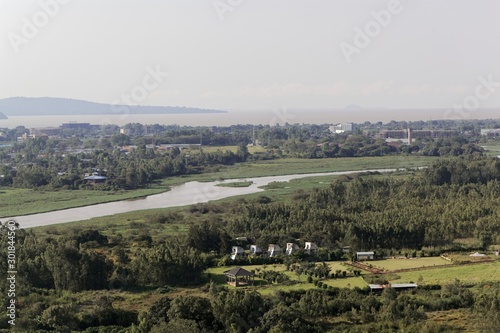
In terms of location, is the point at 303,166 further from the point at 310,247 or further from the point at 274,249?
the point at 274,249

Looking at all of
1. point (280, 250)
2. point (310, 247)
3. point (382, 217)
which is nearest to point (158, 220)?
point (280, 250)

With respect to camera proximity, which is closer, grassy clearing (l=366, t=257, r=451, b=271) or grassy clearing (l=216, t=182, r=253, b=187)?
grassy clearing (l=366, t=257, r=451, b=271)

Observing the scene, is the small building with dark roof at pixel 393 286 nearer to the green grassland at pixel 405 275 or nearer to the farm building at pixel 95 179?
the green grassland at pixel 405 275

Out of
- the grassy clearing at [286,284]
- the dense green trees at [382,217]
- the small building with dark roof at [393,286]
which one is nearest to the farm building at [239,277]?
the grassy clearing at [286,284]

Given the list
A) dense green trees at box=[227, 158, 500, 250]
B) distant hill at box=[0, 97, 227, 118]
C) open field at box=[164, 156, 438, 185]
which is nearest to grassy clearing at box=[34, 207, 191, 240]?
dense green trees at box=[227, 158, 500, 250]

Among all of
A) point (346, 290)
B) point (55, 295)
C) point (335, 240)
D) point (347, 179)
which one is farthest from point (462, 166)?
point (55, 295)

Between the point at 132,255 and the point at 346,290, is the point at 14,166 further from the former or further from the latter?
the point at 346,290

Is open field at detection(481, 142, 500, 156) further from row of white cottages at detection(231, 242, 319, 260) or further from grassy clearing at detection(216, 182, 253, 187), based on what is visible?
row of white cottages at detection(231, 242, 319, 260)

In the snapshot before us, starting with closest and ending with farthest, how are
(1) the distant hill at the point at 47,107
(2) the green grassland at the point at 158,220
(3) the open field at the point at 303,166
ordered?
(2) the green grassland at the point at 158,220 < (3) the open field at the point at 303,166 < (1) the distant hill at the point at 47,107
